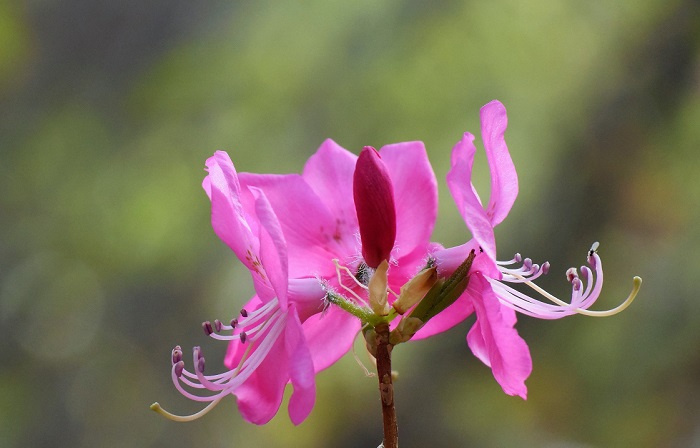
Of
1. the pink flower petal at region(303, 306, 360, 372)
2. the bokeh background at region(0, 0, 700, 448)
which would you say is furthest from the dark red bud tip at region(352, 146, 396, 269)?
the bokeh background at region(0, 0, 700, 448)

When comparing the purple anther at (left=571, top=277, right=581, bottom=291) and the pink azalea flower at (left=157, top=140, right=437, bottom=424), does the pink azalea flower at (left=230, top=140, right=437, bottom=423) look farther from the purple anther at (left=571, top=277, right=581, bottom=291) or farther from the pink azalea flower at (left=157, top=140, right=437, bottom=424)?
the purple anther at (left=571, top=277, right=581, bottom=291)

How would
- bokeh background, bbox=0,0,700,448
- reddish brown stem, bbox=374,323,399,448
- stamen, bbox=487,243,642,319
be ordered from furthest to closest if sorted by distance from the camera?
bokeh background, bbox=0,0,700,448, stamen, bbox=487,243,642,319, reddish brown stem, bbox=374,323,399,448

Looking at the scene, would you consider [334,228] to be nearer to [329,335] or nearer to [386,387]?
[329,335]

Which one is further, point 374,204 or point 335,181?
point 335,181

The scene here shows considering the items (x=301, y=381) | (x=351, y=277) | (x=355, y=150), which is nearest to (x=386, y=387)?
(x=301, y=381)

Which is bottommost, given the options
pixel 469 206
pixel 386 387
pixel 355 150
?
pixel 386 387

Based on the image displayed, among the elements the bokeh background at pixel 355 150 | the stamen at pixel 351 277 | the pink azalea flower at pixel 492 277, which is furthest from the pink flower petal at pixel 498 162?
the bokeh background at pixel 355 150
